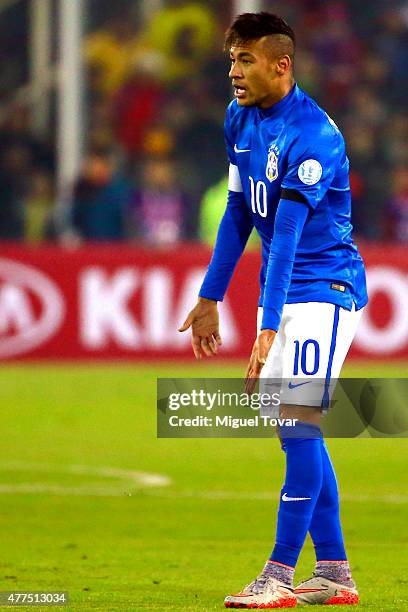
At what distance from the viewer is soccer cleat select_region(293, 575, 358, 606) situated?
5.71m

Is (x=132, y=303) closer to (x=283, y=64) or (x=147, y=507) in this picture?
(x=147, y=507)

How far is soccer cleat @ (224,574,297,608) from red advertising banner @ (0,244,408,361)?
10.2 meters

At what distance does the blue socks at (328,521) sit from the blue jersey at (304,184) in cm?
66

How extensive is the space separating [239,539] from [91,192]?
31.6ft

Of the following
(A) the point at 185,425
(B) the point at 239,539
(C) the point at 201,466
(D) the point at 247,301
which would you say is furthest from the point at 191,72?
(A) the point at 185,425

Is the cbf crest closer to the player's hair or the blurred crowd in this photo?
the player's hair

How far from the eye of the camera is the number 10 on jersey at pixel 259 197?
570 cm

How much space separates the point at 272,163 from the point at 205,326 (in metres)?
0.80

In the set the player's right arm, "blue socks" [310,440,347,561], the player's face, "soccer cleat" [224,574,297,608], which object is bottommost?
"soccer cleat" [224,574,297,608]

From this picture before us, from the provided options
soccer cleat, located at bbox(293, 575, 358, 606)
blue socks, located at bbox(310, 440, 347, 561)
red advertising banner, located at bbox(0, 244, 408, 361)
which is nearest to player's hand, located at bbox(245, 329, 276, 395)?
blue socks, located at bbox(310, 440, 347, 561)

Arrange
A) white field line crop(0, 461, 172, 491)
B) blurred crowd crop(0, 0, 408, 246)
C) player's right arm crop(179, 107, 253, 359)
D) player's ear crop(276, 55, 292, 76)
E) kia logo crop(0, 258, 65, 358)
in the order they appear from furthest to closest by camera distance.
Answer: blurred crowd crop(0, 0, 408, 246)
kia logo crop(0, 258, 65, 358)
white field line crop(0, 461, 172, 491)
player's right arm crop(179, 107, 253, 359)
player's ear crop(276, 55, 292, 76)

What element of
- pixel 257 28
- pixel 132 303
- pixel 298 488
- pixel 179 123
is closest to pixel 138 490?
pixel 298 488

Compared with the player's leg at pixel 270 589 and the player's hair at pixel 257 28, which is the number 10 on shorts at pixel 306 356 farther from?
the player's hair at pixel 257 28

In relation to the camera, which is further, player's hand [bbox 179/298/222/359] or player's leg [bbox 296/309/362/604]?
player's hand [bbox 179/298/222/359]
